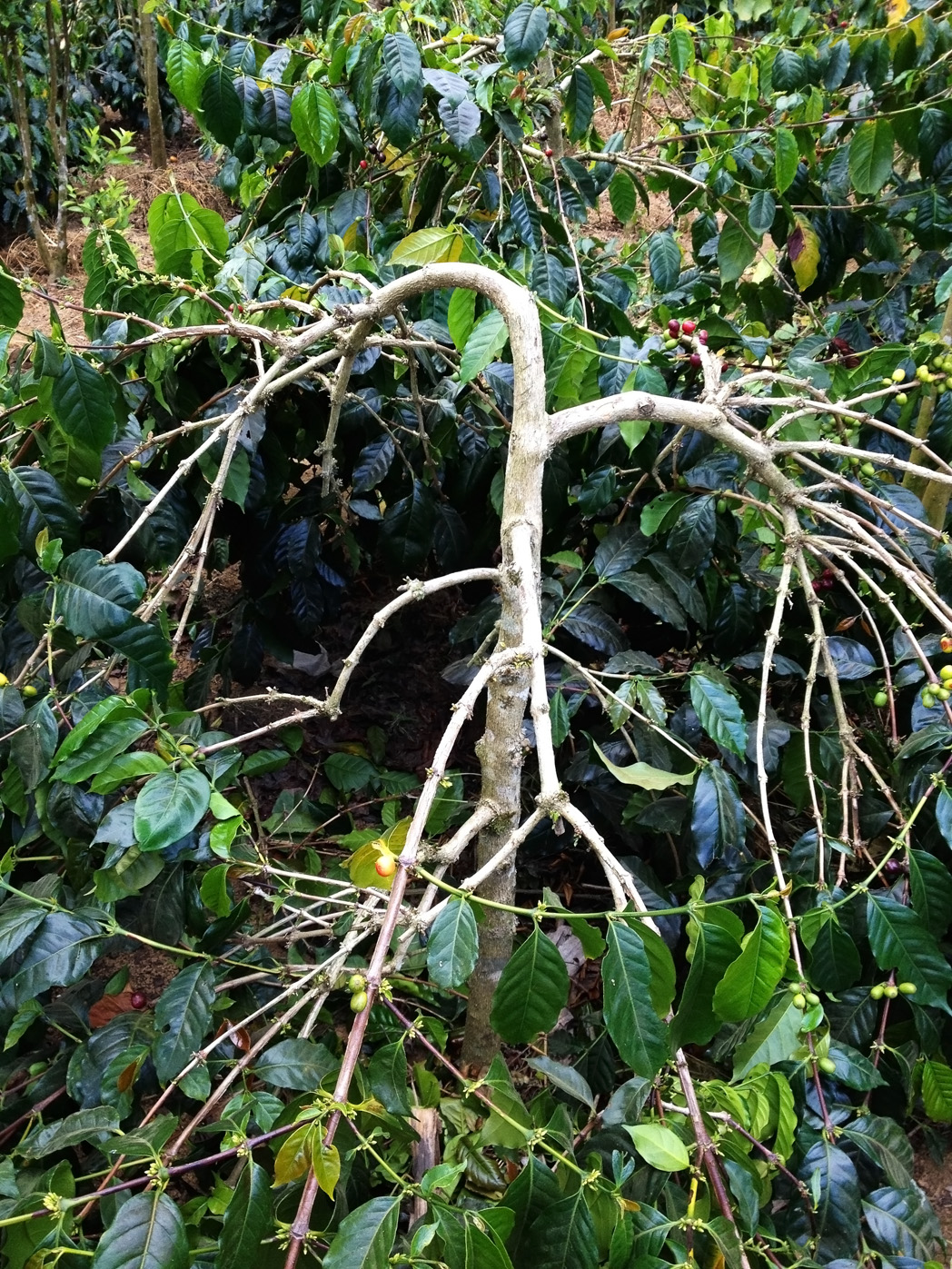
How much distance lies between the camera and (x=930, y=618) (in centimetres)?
170

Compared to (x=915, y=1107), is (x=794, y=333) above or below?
above

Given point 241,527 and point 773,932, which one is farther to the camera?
point 241,527

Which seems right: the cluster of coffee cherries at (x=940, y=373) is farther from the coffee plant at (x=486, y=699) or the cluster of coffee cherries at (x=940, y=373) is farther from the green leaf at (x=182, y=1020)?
the green leaf at (x=182, y=1020)

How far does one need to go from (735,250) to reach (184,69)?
4.00 feet

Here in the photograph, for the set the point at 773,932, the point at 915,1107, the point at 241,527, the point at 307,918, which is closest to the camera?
the point at 773,932

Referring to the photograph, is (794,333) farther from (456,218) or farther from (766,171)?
(456,218)

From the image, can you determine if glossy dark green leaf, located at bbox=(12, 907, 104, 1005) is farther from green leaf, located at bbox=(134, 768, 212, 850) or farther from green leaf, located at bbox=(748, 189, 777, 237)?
green leaf, located at bbox=(748, 189, 777, 237)

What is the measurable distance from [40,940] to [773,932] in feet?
2.78

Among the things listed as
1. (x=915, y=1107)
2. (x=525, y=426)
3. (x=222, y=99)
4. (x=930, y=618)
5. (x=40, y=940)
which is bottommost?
(x=915, y=1107)

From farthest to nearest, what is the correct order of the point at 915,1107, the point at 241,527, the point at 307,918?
1. the point at 241,527
2. the point at 915,1107
3. the point at 307,918

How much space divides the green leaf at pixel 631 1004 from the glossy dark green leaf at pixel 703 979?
61mm

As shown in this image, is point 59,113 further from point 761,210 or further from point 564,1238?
point 564,1238

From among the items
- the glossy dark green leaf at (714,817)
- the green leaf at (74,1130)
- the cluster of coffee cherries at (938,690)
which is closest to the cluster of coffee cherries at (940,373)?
the cluster of coffee cherries at (938,690)

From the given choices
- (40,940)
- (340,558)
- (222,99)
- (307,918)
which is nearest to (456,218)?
(222,99)
